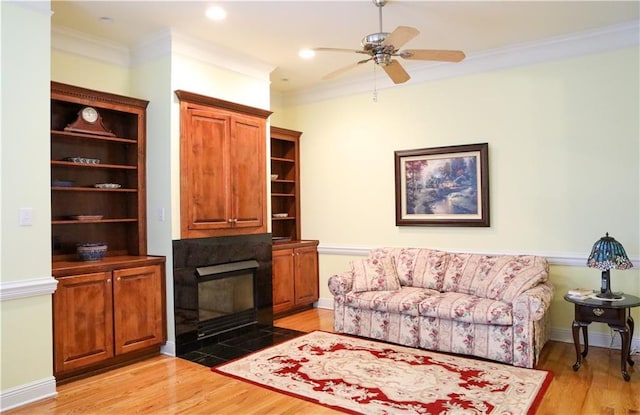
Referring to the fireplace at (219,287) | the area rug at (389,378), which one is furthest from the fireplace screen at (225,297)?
the area rug at (389,378)

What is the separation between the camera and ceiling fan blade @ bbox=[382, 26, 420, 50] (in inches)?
113

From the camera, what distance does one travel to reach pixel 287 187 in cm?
633

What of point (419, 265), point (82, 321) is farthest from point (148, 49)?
point (419, 265)

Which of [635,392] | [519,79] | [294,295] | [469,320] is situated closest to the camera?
[635,392]

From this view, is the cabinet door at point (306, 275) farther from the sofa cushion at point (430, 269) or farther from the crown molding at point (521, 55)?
the crown molding at point (521, 55)

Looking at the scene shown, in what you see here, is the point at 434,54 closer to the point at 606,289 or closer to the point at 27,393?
the point at 606,289

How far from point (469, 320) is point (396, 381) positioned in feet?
2.99

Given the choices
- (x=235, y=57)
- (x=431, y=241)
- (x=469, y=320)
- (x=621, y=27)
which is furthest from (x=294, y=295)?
(x=621, y=27)

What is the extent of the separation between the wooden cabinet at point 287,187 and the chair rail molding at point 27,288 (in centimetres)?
317

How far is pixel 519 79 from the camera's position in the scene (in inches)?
185

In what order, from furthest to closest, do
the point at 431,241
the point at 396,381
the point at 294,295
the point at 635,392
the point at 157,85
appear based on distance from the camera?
the point at 294,295
the point at 431,241
the point at 157,85
the point at 396,381
the point at 635,392

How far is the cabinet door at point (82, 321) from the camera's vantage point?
3475 mm

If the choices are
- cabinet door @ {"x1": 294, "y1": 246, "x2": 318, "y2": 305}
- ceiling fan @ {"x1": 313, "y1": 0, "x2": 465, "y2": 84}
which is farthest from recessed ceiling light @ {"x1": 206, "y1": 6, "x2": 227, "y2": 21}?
cabinet door @ {"x1": 294, "y1": 246, "x2": 318, "y2": 305}

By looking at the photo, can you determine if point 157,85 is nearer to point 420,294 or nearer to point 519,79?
point 420,294
